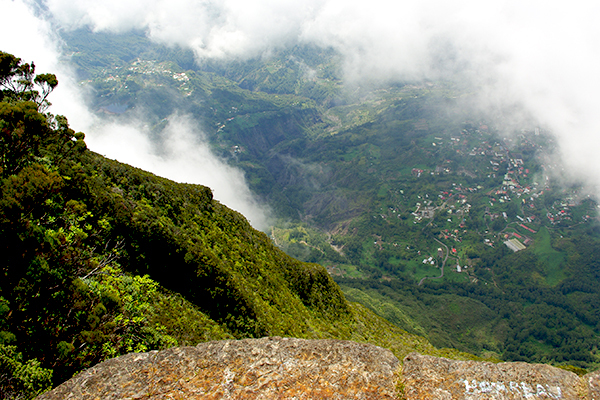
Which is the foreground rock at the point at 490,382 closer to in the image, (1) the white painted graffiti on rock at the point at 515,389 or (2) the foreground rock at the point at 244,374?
(1) the white painted graffiti on rock at the point at 515,389

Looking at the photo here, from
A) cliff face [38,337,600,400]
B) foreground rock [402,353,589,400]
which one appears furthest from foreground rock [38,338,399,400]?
foreground rock [402,353,589,400]

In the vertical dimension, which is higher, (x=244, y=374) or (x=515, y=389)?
(x=515, y=389)

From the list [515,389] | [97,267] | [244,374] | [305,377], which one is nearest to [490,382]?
[515,389]

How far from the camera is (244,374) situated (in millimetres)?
11961

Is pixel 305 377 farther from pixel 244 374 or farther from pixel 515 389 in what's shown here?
pixel 515 389

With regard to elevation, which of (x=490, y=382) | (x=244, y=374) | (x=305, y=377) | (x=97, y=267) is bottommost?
(x=244, y=374)

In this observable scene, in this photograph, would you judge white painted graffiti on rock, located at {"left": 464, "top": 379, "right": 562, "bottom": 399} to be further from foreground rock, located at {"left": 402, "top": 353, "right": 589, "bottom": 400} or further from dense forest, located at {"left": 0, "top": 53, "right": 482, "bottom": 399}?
dense forest, located at {"left": 0, "top": 53, "right": 482, "bottom": 399}

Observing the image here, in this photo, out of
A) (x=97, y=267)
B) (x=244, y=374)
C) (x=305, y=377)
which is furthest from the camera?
(x=97, y=267)

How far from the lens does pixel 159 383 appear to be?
11.3m

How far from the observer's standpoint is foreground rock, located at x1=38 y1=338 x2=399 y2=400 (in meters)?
11.0

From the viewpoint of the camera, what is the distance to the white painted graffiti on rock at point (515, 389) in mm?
10859

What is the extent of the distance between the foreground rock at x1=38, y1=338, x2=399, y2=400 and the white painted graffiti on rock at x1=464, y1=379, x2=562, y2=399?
329 cm

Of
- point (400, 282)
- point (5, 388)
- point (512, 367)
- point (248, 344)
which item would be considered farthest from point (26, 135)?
point (400, 282)

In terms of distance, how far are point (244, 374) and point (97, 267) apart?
42.6ft
